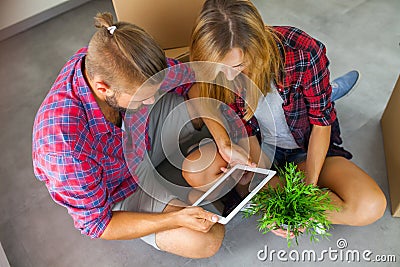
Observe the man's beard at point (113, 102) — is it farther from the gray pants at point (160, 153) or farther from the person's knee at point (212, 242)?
the person's knee at point (212, 242)

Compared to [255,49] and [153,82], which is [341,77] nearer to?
[255,49]

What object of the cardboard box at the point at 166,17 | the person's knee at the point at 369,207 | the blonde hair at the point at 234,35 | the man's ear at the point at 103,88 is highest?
the blonde hair at the point at 234,35

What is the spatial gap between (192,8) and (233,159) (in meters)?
0.53

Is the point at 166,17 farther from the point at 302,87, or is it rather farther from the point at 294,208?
the point at 294,208

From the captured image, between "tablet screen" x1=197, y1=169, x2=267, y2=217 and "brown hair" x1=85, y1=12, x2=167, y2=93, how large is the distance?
0.40 m

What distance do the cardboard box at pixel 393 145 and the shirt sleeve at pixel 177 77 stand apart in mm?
647

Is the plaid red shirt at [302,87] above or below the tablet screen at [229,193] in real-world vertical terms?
above

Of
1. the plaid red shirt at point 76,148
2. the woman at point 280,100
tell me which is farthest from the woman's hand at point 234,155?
the plaid red shirt at point 76,148

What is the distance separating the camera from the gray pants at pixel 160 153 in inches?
48.8

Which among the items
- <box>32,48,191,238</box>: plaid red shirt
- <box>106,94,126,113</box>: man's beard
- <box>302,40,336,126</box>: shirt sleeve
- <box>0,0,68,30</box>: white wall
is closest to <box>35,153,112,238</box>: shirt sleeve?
<box>32,48,191,238</box>: plaid red shirt

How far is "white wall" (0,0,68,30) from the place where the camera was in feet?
6.24

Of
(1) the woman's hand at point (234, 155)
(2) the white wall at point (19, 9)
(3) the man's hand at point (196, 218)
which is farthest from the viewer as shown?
(2) the white wall at point (19, 9)

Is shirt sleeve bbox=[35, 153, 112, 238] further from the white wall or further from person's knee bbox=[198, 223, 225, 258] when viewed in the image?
the white wall

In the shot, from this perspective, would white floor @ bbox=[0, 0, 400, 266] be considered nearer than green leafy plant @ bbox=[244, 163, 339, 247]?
No
